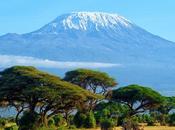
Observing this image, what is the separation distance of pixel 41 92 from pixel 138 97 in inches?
851

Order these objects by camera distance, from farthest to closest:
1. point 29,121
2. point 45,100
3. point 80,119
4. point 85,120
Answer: point 80,119 < point 85,120 < point 45,100 < point 29,121

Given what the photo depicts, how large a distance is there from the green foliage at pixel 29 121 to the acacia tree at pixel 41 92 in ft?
2.71

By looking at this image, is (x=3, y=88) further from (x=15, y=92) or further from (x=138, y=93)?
(x=138, y=93)

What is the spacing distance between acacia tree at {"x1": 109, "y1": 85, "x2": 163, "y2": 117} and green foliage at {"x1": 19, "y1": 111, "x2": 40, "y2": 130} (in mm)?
18616

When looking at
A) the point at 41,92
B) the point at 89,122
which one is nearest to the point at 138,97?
A: the point at 89,122

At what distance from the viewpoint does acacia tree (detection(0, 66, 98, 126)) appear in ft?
130

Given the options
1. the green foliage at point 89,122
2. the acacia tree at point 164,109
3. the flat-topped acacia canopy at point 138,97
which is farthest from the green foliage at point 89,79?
the green foliage at point 89,122

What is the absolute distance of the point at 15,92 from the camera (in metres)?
41.1

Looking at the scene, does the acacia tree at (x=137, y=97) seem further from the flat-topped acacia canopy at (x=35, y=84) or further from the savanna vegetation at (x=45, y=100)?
the flat-topped acacia canopy at (x=35, y=84)

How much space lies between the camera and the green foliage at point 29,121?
1554 inches

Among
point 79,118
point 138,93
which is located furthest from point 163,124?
point 79,118

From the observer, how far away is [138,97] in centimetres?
5931

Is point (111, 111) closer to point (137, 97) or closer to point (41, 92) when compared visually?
point (137, 97)

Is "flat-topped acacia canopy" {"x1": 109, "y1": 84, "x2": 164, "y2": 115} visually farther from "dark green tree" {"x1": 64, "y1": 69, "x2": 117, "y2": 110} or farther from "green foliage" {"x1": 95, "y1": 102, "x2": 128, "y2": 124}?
"dark green tree" {"x1": 64, "y1": 69, "x2": 117, "y2": 110}
